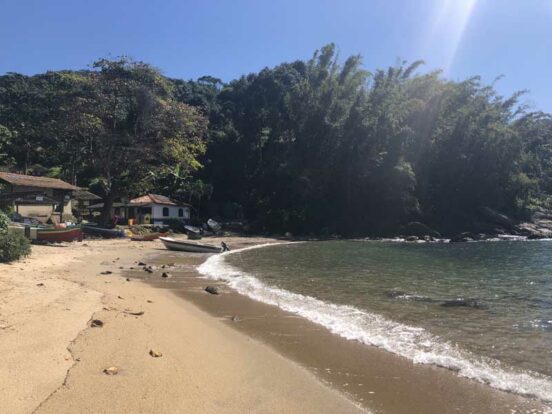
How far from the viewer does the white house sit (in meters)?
49.1

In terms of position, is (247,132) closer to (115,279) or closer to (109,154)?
(109,154)

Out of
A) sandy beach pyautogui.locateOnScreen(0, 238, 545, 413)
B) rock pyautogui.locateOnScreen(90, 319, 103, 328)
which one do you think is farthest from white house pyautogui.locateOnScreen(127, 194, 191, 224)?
rock pyautogui.locateOnScreen(90, 319, 103, 328)

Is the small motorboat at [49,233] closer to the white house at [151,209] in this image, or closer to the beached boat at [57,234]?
the beached boat at [57,234]

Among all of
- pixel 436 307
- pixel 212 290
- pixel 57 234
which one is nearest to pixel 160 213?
pixel 57 234

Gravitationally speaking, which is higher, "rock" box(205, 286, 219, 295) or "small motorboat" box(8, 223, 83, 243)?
"small motorboat" box(8, 223, 83, 243)

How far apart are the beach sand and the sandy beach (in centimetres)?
1

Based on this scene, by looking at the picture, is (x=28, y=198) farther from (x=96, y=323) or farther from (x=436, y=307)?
(x=436, y=307)

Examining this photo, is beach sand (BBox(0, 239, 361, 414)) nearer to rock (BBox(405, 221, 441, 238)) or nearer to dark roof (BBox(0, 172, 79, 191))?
dark roof (BBox(0, 172, 79, 191))

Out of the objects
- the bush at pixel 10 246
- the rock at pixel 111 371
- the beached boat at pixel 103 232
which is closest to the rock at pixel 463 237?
the beached boat at pixel 103 232

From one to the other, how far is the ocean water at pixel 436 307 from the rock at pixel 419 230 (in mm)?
29425

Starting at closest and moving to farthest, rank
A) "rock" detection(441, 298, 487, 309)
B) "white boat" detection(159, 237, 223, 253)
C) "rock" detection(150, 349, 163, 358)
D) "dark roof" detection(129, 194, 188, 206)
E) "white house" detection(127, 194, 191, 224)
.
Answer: "rock" detection(150, 349, 163, 358)
"rock" detection(441, 298, 487, 309)
"white boat" detection(159, 237, 223, 253)
"white house" detection(127, 194, 191, 224)
"dark roof" detection(129, 194, 188, 206)

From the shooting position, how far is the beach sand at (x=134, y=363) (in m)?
4.89

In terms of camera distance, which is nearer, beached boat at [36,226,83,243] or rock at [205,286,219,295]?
rock at [205,286,219,295]

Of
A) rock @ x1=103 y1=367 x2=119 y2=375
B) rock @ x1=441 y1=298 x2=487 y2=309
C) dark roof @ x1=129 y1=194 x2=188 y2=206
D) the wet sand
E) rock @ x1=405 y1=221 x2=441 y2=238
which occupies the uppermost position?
dark roof @ x1=129 y1=194 x2=188 y2=206
